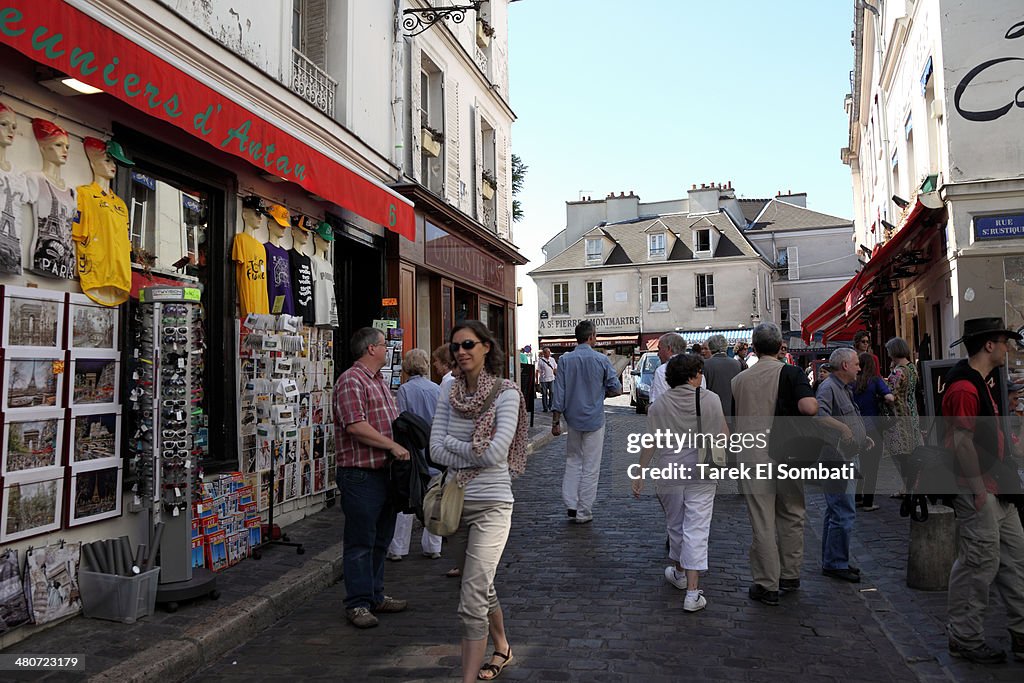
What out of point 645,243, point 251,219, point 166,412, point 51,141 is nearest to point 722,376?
point 251,219

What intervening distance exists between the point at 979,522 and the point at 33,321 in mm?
5413

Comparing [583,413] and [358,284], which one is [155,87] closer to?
[583,413]

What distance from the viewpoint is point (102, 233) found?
5043 mm

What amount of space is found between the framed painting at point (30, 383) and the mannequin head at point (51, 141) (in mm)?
1275

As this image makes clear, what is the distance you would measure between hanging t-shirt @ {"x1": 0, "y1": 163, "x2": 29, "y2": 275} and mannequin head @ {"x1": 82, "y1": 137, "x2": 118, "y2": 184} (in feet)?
2.20

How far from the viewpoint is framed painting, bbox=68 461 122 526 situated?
479 cm

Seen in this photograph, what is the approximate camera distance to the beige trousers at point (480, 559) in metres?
3.44

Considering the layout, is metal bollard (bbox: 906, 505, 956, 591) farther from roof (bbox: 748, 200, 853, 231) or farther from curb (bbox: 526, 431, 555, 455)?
roof (bbox: 748, 200, 853, 231)

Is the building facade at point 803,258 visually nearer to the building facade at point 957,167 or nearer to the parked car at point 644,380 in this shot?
the parked car at point 644,380

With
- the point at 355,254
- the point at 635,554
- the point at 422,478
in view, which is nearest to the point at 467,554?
the point at 422,478

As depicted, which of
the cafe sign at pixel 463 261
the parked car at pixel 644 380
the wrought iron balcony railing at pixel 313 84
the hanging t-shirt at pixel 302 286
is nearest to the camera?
the hanging t-shirt at pixel 302 286

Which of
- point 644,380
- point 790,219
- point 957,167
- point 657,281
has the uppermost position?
point 790,219

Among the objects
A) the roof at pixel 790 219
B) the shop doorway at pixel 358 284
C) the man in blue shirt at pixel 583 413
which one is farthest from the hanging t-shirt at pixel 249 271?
the roof at pixel 790 219

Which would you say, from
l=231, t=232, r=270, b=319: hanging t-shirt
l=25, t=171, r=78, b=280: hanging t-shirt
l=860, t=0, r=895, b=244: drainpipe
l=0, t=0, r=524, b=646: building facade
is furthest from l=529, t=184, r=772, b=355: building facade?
l=25, t=171, r=78, b=280: hanging t-shirt
